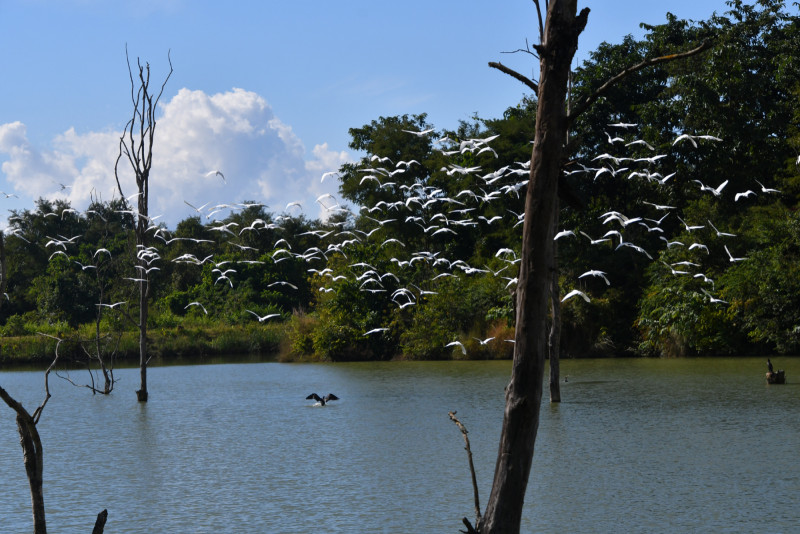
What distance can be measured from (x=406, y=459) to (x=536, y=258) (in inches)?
348

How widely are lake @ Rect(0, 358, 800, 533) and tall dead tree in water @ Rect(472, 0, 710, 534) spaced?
4.66 meters

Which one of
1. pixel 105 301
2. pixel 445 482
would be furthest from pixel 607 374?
pixel 105 301

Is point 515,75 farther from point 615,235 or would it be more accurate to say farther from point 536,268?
point 615,235

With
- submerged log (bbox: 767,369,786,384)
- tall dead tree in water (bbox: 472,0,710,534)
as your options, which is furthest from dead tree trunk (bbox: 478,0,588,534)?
submerged log (bbox: 767,369,786,384)

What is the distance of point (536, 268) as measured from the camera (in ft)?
11.7

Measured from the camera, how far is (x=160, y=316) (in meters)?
42.1

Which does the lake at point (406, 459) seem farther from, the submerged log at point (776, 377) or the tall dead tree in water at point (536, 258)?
the tall dead tree in water at point (536, 258)

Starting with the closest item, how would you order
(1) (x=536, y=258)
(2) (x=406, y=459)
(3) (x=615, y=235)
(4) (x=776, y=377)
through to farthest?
(1) (x=536, y=258), (2) (x=406, y=459), (4) (x=776, y=377), (3) (x=615, y=235)

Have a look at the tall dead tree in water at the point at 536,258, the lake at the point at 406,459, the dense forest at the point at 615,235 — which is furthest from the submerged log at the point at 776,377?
the tall dead tree in water at the point at 536,258

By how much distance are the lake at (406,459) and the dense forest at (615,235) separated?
4732 mm

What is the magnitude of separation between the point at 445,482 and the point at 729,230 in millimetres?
20607

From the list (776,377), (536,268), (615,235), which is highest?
(615,235)

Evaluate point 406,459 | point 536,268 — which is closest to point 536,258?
point 536,268

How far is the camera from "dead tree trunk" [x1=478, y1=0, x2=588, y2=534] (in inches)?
139
